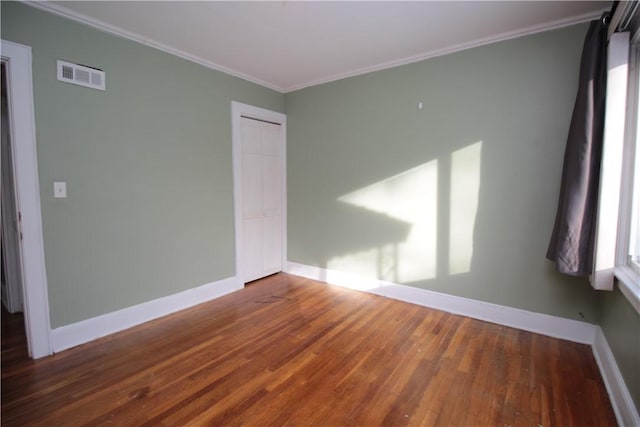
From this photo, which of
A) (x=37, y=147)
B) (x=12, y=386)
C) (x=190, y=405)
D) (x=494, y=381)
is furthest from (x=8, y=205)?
(x=494, y=381)

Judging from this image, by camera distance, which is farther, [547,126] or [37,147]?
[547,126]

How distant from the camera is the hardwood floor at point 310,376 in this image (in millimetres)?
1688

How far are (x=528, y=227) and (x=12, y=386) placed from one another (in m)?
3.97

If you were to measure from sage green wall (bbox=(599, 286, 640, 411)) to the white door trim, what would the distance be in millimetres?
3757

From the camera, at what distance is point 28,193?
213 centimetres

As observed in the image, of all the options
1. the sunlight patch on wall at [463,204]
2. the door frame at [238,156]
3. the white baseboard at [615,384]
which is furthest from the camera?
the door frame at [238,156]

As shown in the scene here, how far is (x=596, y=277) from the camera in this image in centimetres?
200

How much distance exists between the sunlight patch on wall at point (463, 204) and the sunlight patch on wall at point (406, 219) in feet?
0.56

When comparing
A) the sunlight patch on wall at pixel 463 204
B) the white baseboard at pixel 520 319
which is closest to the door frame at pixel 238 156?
the white baseboard at pixel 520 319

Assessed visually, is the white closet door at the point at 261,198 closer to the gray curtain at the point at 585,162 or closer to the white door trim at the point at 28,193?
the white door trim at the point at 28,193

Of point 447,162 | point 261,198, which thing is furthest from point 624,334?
point 261,198

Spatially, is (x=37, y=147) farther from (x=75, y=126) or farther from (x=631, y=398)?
(x=631, y=398)

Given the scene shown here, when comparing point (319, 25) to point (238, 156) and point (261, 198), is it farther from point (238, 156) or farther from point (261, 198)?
point (261, 198)

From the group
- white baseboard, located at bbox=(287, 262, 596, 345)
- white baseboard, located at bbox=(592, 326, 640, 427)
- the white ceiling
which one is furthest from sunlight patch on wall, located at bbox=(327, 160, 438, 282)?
white baseboard, located at bbox=(592, 326, 640, 427)
